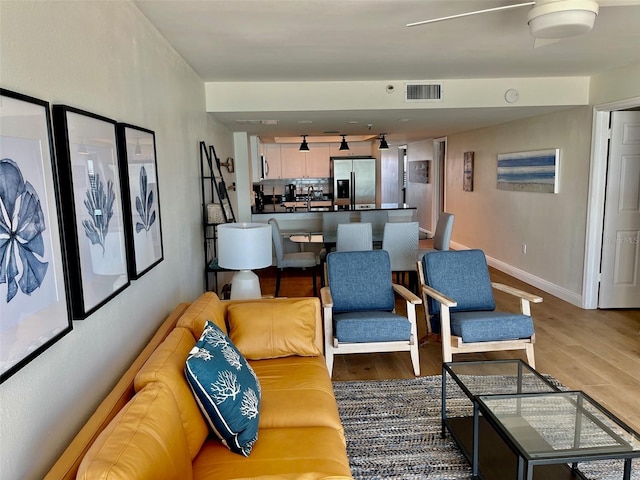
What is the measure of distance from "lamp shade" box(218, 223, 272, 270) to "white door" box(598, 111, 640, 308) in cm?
365

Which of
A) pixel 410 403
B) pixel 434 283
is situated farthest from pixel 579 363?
pixel 410 403

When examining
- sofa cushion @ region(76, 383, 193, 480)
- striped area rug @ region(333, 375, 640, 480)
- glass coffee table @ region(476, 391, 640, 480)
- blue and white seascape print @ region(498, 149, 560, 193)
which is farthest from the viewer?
blue and white seascape print @ region(498, 149, 560, 193)

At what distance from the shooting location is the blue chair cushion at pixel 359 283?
345 centimetres

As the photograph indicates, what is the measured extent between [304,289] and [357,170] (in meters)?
4.73

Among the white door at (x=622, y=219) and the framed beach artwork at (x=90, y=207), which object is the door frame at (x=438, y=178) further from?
the framed beach artwork at (x=90, y=207)

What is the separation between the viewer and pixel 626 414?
2660mm

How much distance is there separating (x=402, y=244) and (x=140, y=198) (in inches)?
126

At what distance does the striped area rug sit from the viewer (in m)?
2.17

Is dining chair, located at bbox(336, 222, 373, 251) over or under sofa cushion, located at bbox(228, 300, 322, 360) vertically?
over

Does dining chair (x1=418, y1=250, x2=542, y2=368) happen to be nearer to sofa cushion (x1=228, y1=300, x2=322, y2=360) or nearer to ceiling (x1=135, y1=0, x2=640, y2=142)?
sofa cushion (x1=228, y1=300, x2=322, y2=360)

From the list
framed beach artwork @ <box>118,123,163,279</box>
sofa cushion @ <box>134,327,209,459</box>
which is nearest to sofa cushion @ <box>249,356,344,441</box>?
sofa cushion @ <box>134,327,209,459</box>

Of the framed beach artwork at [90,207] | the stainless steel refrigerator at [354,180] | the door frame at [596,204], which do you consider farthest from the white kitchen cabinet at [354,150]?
the framed beach artwork at [90,207]

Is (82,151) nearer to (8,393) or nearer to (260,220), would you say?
(8,393)

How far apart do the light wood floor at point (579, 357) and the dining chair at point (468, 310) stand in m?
0.30
